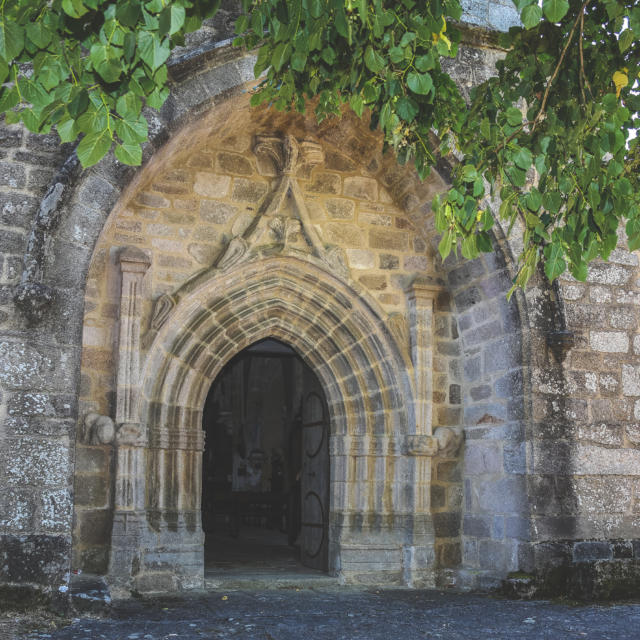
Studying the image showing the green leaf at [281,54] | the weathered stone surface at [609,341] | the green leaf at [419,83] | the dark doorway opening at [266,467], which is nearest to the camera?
the green leaf at [419,83]

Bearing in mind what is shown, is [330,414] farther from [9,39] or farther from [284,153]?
[9,39]

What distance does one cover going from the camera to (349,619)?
4871mm

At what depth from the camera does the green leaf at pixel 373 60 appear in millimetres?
3100

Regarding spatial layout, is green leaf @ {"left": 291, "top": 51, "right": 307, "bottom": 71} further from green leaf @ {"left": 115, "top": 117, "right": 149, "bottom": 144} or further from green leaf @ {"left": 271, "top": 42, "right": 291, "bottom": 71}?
green leaf @ {"left": 115, "top": 117, "right": 149, "bottom": 144}

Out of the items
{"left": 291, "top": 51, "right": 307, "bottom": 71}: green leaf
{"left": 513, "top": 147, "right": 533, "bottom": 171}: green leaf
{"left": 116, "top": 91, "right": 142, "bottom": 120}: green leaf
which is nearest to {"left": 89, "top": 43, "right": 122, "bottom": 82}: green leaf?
{"left": 116, "top": 91, "right": 142, "bottom": 120}: green leaf

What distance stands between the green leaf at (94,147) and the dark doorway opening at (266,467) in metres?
4.25

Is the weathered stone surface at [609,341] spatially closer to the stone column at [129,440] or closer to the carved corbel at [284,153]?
the carved corbel at [284,153]

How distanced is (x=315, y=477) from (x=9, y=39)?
4.94 metres

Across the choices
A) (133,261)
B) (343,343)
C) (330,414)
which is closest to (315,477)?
(330,414)

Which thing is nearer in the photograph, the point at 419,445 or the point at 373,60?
the point at 373,60

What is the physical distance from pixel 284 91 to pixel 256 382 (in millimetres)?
12392

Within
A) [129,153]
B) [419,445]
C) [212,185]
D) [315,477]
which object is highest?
[212,185]

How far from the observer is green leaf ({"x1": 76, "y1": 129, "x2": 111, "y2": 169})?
2.62m

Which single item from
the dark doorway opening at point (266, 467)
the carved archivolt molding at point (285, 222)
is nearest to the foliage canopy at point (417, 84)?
the carved archivolt molding at point (285, 222)
